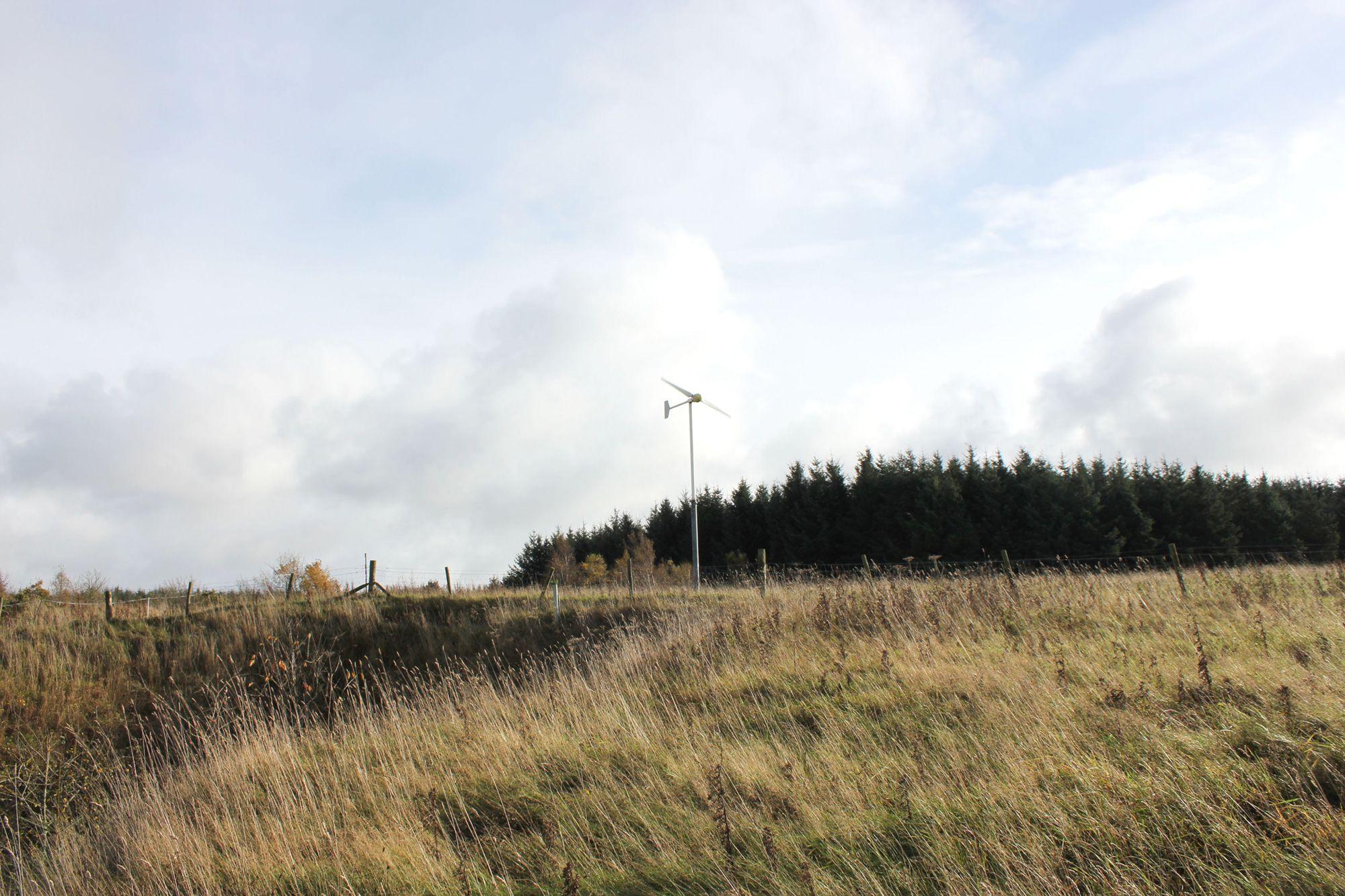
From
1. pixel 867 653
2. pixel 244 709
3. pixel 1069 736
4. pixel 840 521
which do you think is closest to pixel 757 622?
pixel 867 653

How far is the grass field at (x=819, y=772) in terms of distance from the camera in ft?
14.4

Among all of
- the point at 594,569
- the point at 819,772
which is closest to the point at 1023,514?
the point at 594,569

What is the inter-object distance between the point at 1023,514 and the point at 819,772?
136ft

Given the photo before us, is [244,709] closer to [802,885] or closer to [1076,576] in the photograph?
[802,885]

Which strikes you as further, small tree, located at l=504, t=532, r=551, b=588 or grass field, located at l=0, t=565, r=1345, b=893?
small tree, located at l=504, t=532, r=551, b=588

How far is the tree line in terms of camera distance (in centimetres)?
4156

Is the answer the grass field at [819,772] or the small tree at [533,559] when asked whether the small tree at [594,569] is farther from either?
the grass field at [819,772]

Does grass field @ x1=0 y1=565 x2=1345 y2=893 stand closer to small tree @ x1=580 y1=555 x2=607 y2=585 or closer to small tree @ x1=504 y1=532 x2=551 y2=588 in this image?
small tree @ x1=580 y1=555 x2=607 y2=585

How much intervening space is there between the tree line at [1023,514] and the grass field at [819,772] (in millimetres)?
30818

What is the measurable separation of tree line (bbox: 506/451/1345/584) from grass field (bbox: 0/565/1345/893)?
30.8 meters

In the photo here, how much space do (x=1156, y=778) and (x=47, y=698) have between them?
22357 mm

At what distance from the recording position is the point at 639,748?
7086 millimetres

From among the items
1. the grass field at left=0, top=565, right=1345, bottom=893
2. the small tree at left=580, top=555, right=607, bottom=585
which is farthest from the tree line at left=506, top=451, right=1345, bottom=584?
the grass field at left=0, top=565, right=1345, bottom=893

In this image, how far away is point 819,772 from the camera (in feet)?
19.4
